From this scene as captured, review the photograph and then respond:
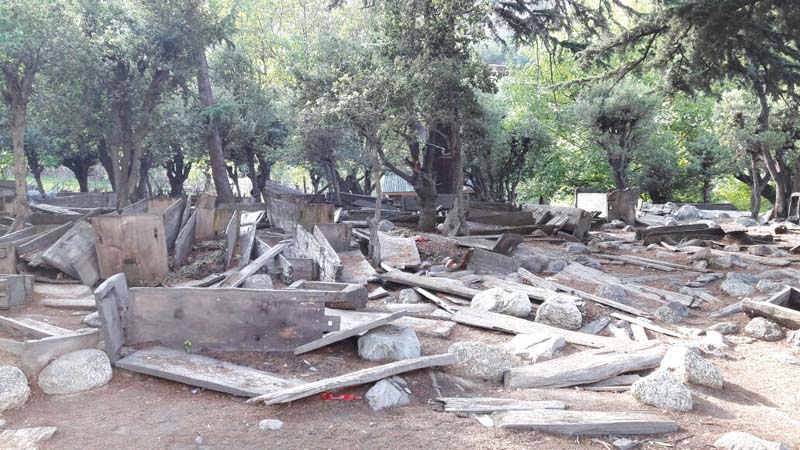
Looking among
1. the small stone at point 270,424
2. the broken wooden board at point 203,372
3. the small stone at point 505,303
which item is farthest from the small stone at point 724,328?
the small stone at point 270,424

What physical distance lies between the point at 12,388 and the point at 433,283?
16.9 ft

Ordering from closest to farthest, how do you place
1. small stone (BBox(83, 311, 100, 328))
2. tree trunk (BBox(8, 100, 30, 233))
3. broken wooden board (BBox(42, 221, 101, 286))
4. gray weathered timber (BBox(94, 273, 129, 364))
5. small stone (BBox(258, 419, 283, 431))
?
small stone (BBox(258, 419, 283, 431))
gray weathered timber (BBox(94, 273, 129, 364))
small stone (BBox(83, 311, 100, 328))
broken wooden board (BBox(42, 221, 101, 286))
tree trunk (BBox(8, 100, 30, 233))

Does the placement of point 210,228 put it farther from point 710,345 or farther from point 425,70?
point 710,345

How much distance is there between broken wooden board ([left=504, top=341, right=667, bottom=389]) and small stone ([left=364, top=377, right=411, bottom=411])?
0.97 m

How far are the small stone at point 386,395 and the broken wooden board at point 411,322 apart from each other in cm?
132

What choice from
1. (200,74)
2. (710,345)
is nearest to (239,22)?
(200,74)

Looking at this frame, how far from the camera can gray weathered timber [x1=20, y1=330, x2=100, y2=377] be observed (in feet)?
14.8

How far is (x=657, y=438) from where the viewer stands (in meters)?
3.84

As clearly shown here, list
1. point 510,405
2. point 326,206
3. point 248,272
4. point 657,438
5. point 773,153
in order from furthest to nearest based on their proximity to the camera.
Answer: point 773,153, point 326,206, point 248,272, point 510,405, point 657,438

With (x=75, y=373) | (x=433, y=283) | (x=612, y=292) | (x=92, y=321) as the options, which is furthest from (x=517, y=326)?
(x=92, y=321)

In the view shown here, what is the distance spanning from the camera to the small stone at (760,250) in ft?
40.8

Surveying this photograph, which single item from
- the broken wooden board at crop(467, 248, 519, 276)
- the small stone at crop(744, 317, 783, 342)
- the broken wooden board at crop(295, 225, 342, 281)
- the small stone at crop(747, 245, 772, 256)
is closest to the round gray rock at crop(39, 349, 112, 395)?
the broken wooden board at crop(295, 225, 342, 281)

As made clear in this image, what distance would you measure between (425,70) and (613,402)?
9065 millimetres

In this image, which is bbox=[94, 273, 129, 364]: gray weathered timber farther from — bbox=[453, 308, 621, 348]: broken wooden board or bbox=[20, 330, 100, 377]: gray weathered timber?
bbox=[453, 308, 621, 348]: broken wooden board
